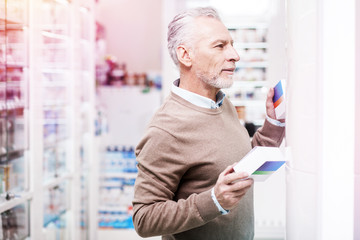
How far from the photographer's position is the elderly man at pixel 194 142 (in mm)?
1485

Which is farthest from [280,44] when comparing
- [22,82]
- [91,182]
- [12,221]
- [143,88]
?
[12,221]

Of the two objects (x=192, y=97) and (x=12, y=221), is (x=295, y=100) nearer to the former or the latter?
(x=192, y=97)

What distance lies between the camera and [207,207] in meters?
1.35

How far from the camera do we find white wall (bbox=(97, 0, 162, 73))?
7.12 meters

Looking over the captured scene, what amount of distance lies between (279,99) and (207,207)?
0.53m

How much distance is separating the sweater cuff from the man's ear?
0.61 m

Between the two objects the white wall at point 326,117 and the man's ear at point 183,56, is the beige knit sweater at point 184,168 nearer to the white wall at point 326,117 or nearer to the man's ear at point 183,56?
the man's ear at point 183,56

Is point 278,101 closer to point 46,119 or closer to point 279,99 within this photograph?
point 279,99

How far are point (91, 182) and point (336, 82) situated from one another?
13.5 ft

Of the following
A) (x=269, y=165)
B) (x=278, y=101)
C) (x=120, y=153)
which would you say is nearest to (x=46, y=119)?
(x=120, y=153)

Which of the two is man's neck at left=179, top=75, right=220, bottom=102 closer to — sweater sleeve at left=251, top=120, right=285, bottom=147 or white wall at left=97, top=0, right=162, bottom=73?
sweater sleeve at left=251, top=120, right=285, bottom=147

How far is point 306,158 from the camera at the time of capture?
0.83 m

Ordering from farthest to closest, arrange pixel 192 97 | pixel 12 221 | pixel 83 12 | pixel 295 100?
pixel 83 12 → pixel 12 221 → pixel 192 97 → pixel 295 100

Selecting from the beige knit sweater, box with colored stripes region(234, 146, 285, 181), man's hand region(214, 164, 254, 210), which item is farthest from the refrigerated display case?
box with colored stripes region(234, 146, 285, 181)
